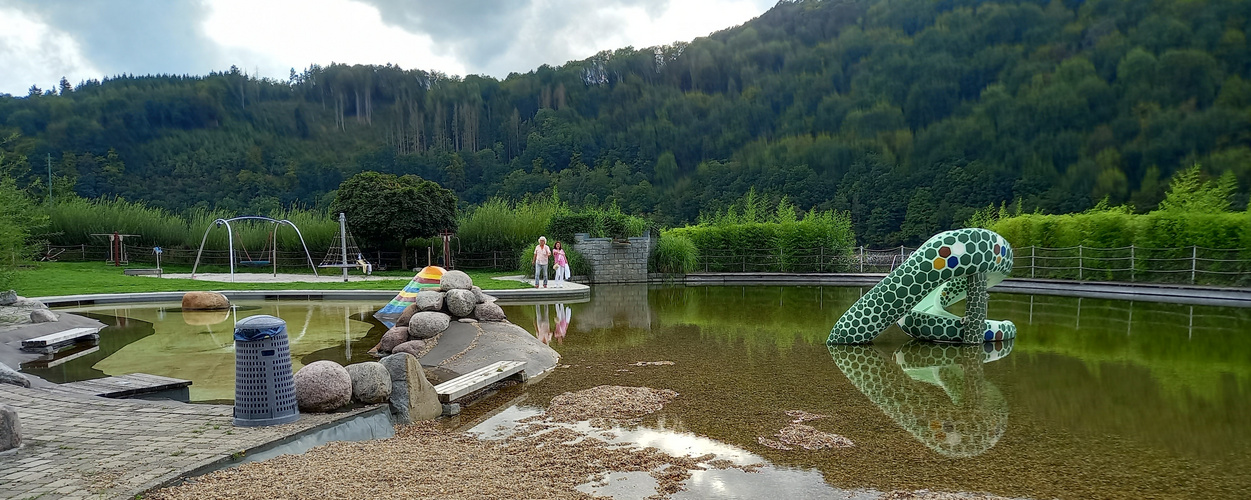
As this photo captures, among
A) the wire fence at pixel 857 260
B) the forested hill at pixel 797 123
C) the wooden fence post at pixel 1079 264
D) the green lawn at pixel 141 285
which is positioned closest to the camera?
Result: the wire fence at pixel 857 260

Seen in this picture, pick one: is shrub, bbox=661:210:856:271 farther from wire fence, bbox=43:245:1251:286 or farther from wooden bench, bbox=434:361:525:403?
wooden bench, bbox=434:361:525:403

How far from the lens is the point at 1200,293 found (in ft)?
49.0

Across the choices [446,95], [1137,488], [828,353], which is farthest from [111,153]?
[1137,488]

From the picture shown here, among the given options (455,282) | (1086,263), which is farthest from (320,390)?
(1086,263)

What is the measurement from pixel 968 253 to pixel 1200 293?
33.3ft

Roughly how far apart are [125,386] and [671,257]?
1899 centimetres

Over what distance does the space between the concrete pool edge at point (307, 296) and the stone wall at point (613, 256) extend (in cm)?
503

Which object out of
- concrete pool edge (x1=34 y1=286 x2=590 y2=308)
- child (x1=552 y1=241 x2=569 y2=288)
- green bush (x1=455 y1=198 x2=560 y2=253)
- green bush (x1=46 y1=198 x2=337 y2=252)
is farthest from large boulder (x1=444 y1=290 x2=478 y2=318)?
green bush (x1=46 y1=198 x2=337 y2=252)

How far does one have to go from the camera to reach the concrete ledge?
1467 centimetres

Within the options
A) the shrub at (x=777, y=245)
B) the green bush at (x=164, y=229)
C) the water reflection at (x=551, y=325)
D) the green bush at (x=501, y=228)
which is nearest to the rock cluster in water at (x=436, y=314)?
the water reflection at (x=551, y=325)

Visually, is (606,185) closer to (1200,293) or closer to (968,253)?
(1200,293)

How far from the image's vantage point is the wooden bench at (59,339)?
9266 millimetres

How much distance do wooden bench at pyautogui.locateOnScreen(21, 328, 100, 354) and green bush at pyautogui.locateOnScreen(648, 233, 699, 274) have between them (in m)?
16.5

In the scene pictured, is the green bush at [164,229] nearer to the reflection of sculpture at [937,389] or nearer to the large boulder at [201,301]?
the large boulder at [201,301]
